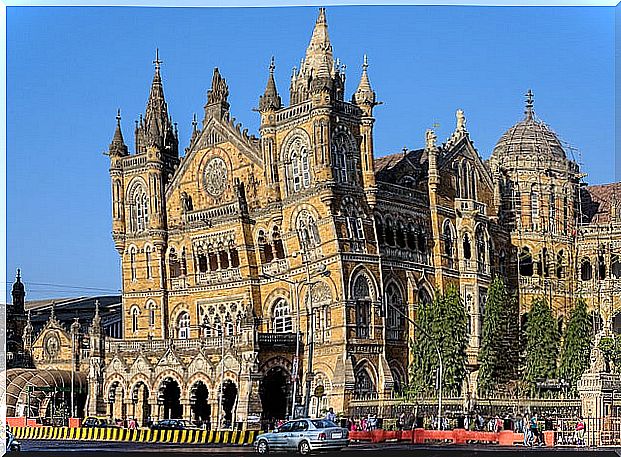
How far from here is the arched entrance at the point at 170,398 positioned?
43.2 metres

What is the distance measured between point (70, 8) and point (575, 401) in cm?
1674

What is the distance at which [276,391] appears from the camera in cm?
4156

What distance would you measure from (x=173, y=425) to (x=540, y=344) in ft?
37.1

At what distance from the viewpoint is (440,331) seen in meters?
40.8

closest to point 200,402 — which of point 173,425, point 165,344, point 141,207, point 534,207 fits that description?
point 165,344

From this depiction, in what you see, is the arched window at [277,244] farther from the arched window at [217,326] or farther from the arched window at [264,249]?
the arched window at [217,326]

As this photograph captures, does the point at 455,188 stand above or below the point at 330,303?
above

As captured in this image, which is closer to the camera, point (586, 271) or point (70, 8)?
point (70, 8)

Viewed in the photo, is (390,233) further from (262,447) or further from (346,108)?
(262,447)

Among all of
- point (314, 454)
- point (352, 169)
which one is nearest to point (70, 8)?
point (352, 169)

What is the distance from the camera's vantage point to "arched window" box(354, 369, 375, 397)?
40.3 meters

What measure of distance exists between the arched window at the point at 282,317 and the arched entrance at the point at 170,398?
371 cm

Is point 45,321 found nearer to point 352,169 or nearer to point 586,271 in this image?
point 352,169

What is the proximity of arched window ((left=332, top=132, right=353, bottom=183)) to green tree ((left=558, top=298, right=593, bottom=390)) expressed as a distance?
8007 mm
